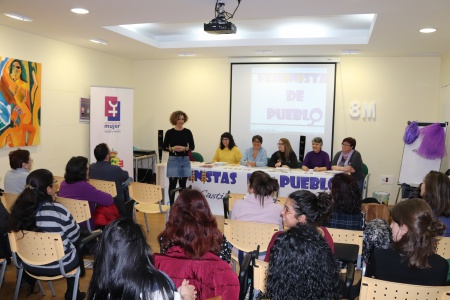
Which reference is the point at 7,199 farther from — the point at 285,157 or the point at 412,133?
the point at 412,133

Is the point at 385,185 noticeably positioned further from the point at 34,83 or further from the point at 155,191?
the point at 34,83

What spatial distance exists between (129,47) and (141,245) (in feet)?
20.5

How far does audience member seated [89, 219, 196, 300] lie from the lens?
1.43 metres

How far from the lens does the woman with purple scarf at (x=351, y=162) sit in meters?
6.23

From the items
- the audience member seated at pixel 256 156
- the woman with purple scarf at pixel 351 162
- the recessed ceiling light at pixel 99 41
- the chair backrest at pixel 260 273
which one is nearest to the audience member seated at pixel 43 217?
the chair backrest at pixel 260 273

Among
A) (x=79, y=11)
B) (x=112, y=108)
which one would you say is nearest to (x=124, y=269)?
(x=79, y=11)

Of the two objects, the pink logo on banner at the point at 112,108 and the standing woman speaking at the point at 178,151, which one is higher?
the pink logo on banner at the point at 112,108

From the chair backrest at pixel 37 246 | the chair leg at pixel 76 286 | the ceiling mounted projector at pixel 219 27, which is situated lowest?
the chair leg at pixel 76 286

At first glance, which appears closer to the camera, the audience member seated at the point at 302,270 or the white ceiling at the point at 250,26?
the audience member seated at the point at 302,270

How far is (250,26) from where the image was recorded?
21.0 feet

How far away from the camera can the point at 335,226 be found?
10.9 ft

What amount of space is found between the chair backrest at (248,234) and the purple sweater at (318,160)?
3643 mm

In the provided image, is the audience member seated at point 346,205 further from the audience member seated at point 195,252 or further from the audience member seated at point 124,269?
the audience member seated at point 124,269

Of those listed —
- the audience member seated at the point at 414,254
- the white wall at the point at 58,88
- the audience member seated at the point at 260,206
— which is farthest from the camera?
the white wall at the point at 58,88
